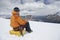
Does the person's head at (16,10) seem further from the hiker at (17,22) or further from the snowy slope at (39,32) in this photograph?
the snowy slope at (39,32)

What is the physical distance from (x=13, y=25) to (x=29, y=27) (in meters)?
0.13

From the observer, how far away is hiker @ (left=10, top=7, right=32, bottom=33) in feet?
4.26

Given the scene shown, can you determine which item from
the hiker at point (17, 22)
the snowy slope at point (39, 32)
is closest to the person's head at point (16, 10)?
the hiker at point (17, 22)

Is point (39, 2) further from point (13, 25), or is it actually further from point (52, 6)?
point (13, 25)

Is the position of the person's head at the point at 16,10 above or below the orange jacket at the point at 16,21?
above

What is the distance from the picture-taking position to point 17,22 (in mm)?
1306

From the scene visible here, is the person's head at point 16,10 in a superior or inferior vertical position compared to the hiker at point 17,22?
superior

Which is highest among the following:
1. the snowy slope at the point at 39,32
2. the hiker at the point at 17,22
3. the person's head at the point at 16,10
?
the person's head at the point at 16,10

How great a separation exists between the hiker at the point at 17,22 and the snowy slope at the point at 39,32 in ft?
0.17

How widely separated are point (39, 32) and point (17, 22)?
0.64ft

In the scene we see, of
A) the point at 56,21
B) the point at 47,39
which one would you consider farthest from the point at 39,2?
the point at 47,39

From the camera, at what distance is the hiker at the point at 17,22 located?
4.26 ft

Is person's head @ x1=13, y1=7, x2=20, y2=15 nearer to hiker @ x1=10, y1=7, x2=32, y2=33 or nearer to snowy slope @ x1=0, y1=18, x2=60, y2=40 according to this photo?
hiker @ x1=10, y1=7, x2=32, y2=33

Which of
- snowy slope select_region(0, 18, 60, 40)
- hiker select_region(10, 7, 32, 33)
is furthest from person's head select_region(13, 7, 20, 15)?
snowy slope select_region(0, 18, 60, 40)
